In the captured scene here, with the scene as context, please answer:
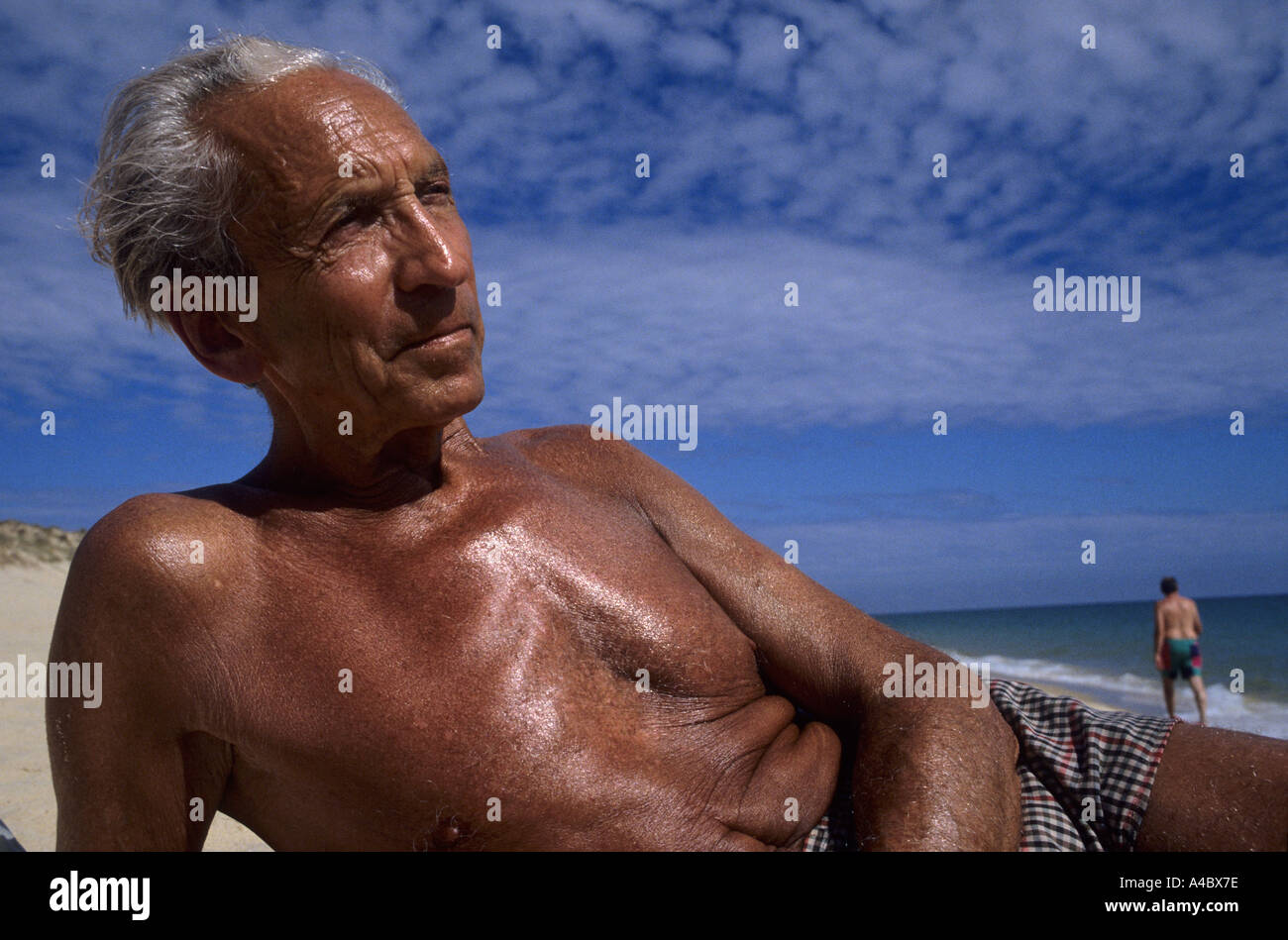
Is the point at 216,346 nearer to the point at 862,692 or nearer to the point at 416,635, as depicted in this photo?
the point at 416,635

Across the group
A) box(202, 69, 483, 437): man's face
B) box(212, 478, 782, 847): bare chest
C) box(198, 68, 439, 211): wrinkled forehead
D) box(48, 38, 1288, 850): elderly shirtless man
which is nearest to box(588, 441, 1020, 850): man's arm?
box(48, 38, 1288, 850): elderly shirtless man

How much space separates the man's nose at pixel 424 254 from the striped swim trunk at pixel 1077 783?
1.42 m

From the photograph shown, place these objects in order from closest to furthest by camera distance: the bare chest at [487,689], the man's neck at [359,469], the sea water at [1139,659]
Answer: the bare chest at [487,689], the man's neck at [359,469], the sea water at [1139,659]

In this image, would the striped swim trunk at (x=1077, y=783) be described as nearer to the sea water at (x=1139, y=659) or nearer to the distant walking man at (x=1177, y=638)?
the sea water at (x=1139, y=659)

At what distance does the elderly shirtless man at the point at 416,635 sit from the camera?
6.03ft

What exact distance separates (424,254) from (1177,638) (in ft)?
45.0

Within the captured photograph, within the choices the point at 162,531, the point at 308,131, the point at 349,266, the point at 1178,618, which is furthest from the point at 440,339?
the point at 1178,618

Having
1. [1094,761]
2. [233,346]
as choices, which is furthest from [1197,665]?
[233,346]

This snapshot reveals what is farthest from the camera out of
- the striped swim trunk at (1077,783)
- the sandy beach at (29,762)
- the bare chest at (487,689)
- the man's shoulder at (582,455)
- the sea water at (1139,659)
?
the sea water at (1139,659)

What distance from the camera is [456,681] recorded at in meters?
1.88

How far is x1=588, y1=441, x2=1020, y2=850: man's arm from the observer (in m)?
1.91

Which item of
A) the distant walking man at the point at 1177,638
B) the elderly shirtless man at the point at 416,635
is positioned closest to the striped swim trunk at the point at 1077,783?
the elderly shirtless man at the point at 416,635

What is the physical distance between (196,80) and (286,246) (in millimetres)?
573
